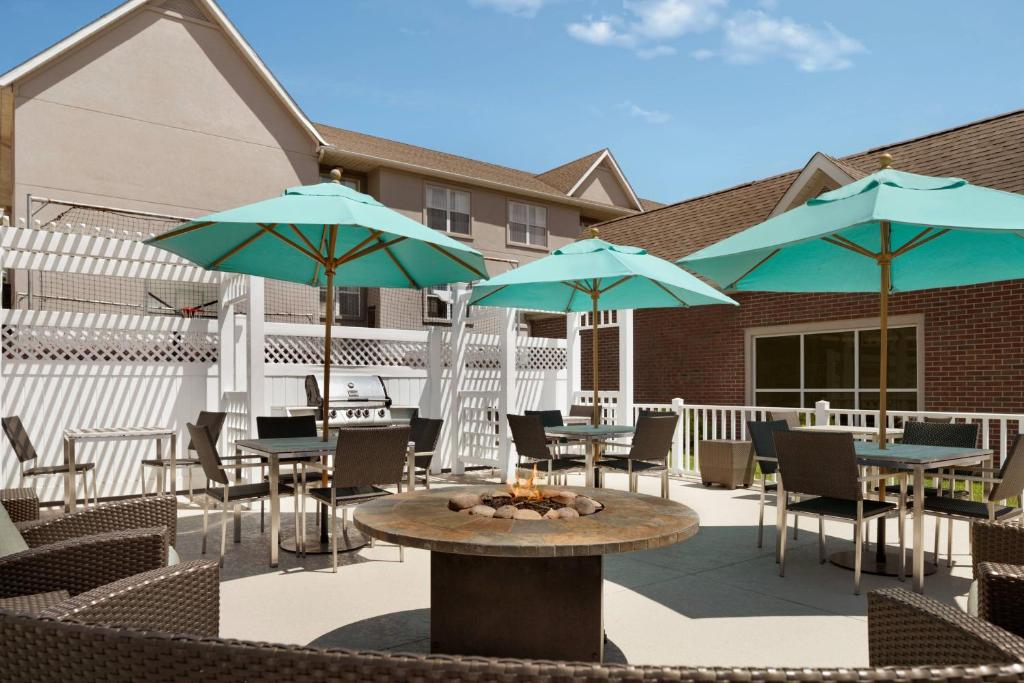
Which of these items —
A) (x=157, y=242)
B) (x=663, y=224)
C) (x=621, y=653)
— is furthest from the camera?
(x=663, y=224)

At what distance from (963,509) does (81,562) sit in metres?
4.94

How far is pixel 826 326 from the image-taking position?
11438mm

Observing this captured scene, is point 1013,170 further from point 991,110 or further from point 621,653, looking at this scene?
point 621,653

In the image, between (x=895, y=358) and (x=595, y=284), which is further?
(x=895, y=358)

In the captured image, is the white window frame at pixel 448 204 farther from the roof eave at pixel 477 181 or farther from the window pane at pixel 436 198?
the roof eave at pixel 477 181

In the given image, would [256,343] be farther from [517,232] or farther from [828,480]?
[517,232]

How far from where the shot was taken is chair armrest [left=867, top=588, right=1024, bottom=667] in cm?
155

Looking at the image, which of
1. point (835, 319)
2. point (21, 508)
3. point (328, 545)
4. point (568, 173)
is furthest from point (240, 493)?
point (568, 173)

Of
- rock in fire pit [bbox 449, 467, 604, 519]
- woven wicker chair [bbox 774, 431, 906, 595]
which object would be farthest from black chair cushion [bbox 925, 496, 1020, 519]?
rock in fire pit [bbox 449, 467, 604, 519]

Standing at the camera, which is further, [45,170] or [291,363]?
[45,170]

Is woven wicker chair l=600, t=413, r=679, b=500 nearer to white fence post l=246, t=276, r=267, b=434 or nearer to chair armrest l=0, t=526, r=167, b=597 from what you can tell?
white fence post l=246, t=276, r=267, b=434

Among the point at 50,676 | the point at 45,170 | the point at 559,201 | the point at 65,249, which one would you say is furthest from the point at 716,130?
the point at 50,676

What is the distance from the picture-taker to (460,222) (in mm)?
19109

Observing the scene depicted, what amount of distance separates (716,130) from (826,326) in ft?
13.8
